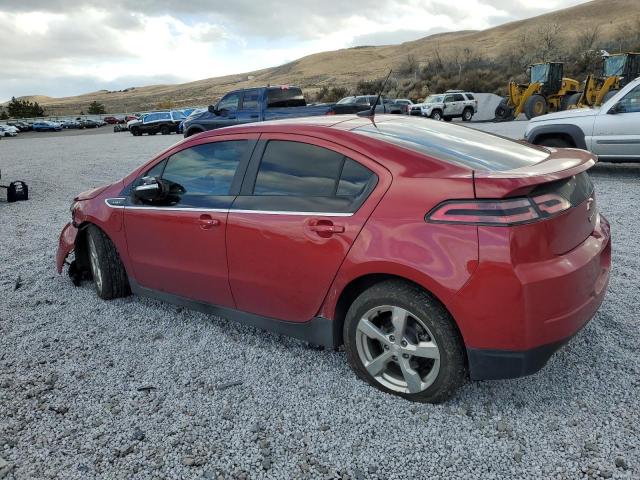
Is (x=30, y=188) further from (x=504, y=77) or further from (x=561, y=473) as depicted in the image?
(x=504, y=77)

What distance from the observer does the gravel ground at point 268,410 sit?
241cm

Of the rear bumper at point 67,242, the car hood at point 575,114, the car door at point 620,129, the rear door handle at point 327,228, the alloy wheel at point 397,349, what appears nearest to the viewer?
the alloy wheel at point 397,349

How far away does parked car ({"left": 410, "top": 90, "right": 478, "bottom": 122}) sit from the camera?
96.3ft

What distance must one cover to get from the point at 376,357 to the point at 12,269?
467 cm

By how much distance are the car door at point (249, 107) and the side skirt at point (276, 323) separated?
12.7 meters

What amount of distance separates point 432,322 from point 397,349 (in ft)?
0.95

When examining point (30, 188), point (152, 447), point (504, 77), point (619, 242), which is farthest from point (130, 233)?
point (504, 77)

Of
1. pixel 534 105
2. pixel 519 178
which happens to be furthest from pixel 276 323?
pixel 534 105

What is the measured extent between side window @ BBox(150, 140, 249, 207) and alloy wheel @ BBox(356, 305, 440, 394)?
4.37 feet

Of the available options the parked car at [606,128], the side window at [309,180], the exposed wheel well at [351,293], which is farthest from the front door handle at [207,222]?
the parked car at [606,128]

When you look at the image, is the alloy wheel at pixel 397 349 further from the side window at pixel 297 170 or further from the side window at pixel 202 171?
the side window at pixel 202 171

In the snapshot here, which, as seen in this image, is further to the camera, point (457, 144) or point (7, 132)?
point (7, 132)

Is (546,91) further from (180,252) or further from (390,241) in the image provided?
(390,241)

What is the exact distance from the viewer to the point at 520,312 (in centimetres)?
236
